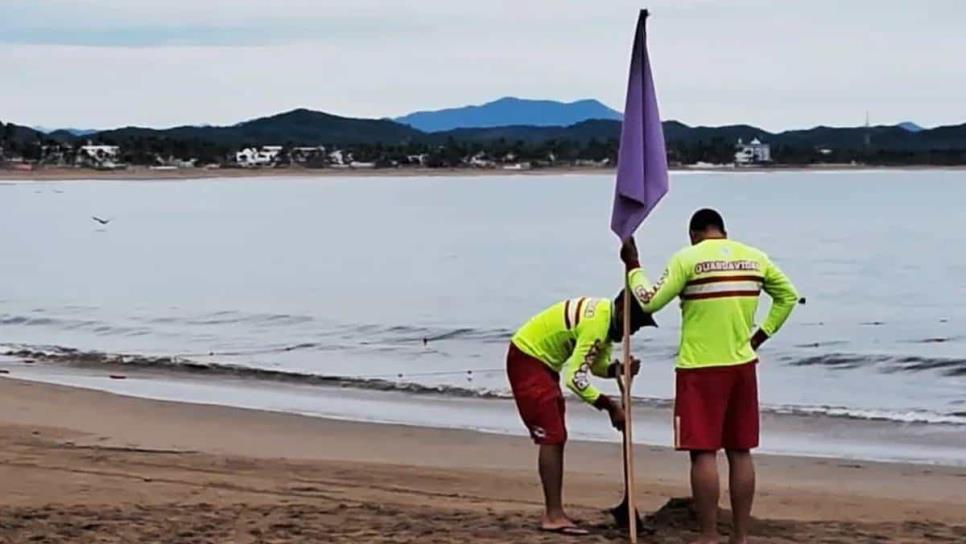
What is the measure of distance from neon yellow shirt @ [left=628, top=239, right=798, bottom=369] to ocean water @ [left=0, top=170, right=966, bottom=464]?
31.5 ft

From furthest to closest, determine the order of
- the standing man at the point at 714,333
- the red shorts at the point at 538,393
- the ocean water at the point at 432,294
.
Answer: the ocean water at the point at 432,294, the red shorts at the point at 538,393, the standing man at the point at 714,333

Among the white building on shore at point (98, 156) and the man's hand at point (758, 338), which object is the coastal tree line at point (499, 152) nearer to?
the white building on shore at point (98, 156)

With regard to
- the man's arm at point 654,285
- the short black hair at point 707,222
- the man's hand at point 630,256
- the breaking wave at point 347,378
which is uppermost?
the short black hair at point 707,222

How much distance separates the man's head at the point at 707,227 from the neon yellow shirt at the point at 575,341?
2.02 feet

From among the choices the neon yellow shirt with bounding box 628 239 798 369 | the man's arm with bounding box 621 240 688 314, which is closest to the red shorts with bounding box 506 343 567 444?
the man's arm with bounding box 621 240 688 314

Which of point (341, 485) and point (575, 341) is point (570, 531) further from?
point (341, 485)

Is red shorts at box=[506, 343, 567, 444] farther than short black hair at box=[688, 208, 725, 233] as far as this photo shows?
Yes

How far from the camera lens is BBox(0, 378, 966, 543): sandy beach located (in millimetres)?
9188

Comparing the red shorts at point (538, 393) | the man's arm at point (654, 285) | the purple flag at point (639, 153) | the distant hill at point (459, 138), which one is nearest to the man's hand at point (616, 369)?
the red shorts at point (538, 393)

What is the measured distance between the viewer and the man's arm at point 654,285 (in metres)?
8.03

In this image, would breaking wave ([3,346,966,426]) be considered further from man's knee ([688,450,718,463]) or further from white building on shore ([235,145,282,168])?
white building on shore ([235,145,282,168])

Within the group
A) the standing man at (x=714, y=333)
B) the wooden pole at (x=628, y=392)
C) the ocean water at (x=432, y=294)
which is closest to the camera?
the standing man at (x=714, y=333)

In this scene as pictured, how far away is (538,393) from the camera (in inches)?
344

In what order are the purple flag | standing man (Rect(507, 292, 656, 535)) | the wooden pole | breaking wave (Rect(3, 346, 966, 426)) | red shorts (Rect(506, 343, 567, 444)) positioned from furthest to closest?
1. breaking wave (Rect(3, 346, 966, 426))
2. red shorts (Rect(506, 343, 567, 444))
3. the purple flag
4. standing man (Rect(507, 292, 656, 535))
5. the wooden pole
